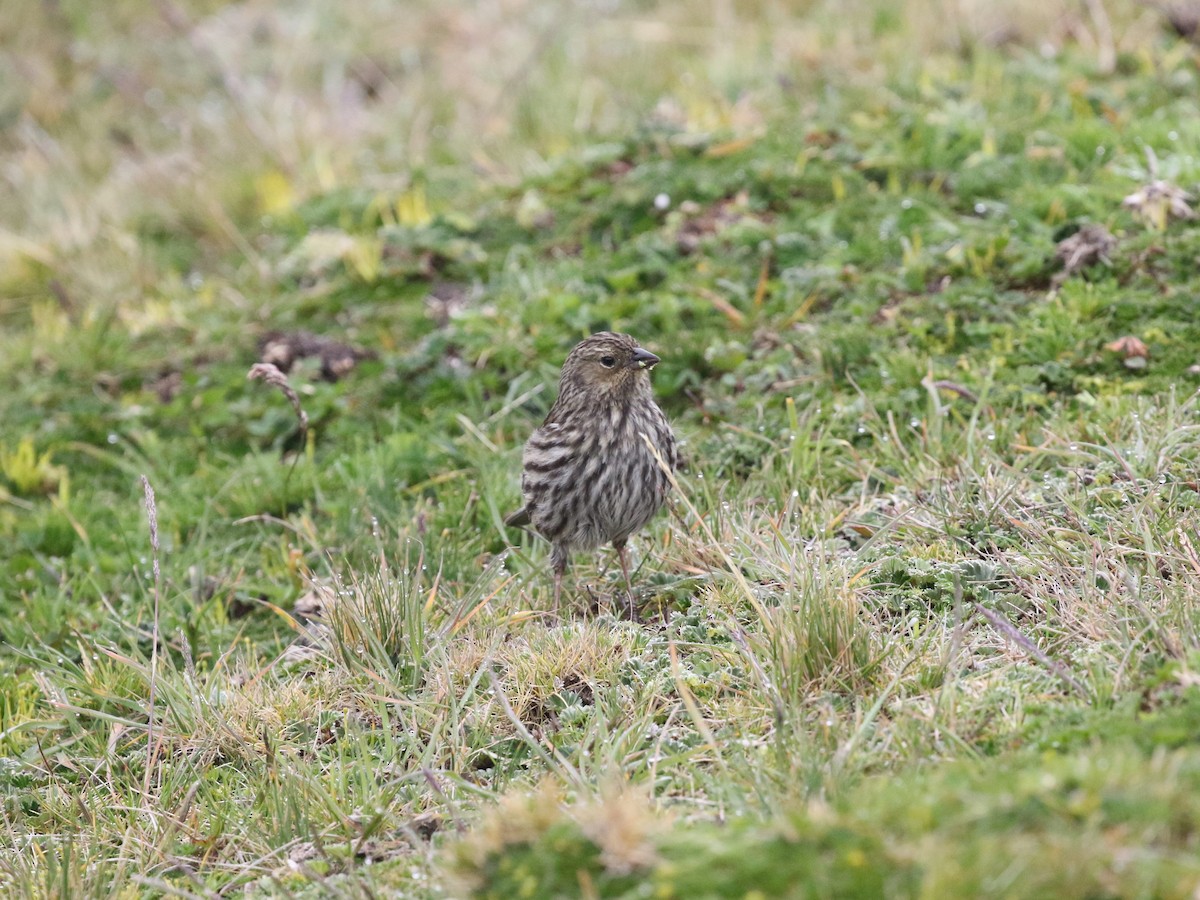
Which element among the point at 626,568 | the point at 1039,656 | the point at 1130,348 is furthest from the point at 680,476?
the point at 1039,656

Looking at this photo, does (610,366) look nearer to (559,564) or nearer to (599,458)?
(599,458)

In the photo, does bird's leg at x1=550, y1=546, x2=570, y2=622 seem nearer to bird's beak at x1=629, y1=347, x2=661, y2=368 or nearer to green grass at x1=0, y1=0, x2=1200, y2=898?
green grass at x1=0, y1=0, x2=1200, y2=898

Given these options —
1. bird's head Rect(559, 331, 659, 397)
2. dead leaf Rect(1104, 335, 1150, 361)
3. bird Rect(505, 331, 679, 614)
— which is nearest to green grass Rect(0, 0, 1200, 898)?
dead leaf Rect(1104, 335, 1150, 361)

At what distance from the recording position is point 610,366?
17.6ft

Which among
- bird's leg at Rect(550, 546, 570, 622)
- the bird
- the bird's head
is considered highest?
the bird's head

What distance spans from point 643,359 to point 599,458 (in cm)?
45

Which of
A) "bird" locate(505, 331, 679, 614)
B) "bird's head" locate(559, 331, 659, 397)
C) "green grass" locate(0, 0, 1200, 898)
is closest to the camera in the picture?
"green grass" locate(0, 0, 1200, 898)

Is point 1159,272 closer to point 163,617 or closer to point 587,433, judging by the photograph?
point 587,433

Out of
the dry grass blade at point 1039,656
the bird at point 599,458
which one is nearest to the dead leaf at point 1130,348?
the bird at point 599,458

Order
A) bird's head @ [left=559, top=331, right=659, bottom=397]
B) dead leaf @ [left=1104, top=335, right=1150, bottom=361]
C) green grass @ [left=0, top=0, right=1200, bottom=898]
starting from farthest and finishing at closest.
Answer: dead leaf @ [left=1104, top=335, right=1150, bottom=361]
bird's head @ [left=559, top=331, right=659, bottom=397]
green grass @ [left=0, top=0, right=1200, bottom=898]

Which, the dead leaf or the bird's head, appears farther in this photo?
the dead leaf

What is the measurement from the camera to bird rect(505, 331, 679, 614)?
202 inches

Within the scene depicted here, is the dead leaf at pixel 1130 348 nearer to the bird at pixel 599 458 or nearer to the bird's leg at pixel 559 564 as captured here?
the bird at pixel 599 458

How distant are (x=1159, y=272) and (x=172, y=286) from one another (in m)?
5.40
